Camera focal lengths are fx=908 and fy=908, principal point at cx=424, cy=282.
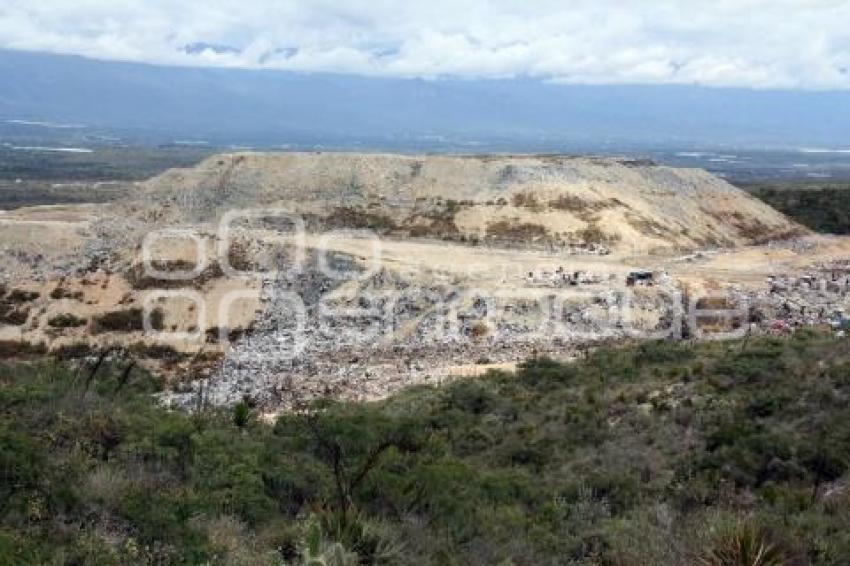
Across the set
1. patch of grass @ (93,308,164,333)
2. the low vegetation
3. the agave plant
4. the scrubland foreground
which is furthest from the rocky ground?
the agave plant

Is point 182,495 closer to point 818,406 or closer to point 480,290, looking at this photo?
point 818,406

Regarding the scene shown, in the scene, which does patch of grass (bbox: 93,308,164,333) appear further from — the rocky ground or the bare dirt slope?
the bare dirt slope

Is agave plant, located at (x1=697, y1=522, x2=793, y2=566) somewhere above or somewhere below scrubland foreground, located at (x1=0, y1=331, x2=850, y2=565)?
above

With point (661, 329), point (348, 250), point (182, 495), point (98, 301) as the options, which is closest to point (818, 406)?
point (182, 495)

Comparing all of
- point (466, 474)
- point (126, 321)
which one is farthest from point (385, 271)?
point (466, 474)

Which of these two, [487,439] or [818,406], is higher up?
[818,406]

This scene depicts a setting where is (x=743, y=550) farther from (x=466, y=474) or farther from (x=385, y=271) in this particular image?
(x=385, y=271)

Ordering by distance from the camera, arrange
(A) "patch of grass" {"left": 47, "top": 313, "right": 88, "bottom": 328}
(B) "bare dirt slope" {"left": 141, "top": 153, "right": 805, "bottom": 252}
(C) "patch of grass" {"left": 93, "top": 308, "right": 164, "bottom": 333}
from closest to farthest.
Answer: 1. (C) "patch of grass" {"left": 93, "top": 308, "right": 164, "bottom": 333}
2. (A) "patch of grass" {"left": 47, "top": 313, "right": 88, "bottom": 328}
3. (B) "bare dirt slope" {"left": 141, "top": 153, "right": 805, "bottom": 252}
